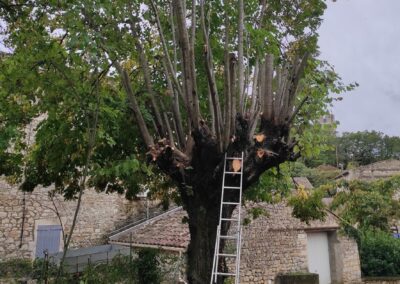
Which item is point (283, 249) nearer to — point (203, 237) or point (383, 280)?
point (383, 280)

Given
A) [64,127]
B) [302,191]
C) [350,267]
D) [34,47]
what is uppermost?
[34,47]

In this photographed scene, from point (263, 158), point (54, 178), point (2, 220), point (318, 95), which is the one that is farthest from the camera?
point (2, 220)

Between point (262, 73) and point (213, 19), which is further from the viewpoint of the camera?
point (213, 19)

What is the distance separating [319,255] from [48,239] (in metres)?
11.7

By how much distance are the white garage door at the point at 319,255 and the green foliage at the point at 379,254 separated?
2.19 metres

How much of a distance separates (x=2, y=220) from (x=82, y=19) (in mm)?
9381

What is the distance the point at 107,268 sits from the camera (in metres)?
8.23

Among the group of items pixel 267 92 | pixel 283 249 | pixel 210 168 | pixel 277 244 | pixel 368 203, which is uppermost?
pixel 267 92

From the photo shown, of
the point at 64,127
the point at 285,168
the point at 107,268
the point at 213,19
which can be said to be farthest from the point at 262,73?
the point at 107,268

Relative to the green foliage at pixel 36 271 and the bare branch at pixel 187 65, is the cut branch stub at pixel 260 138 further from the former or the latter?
the green foliage at pixel 36 271

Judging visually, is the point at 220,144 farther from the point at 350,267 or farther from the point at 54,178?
the point at 350,267

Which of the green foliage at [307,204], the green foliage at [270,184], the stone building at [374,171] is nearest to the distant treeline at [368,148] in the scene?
the stone building at [374,171]

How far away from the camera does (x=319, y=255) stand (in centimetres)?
1647

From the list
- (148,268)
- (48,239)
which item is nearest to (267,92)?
(148,268)
